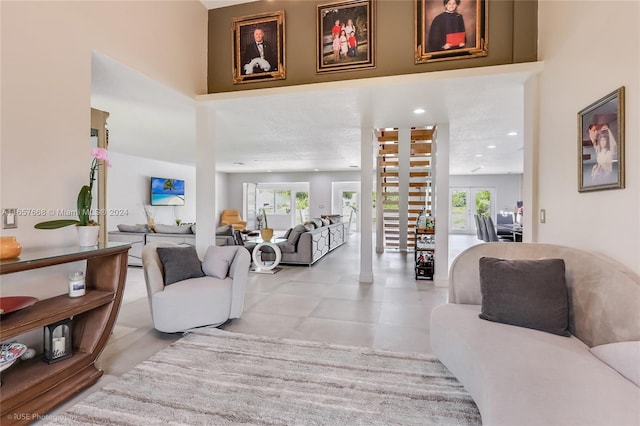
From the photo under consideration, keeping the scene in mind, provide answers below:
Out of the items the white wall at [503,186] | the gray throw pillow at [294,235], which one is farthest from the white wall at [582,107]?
the white wall at [503,186]

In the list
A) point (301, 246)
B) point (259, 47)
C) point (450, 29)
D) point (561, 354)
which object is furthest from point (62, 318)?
point (301, 246)

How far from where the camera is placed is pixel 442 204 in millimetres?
4695

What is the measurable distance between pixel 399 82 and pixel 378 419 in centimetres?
297

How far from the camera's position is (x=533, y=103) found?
2.94 m

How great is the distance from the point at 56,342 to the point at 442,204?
15.3 feet

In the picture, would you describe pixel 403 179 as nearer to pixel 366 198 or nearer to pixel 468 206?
pixel 366 198

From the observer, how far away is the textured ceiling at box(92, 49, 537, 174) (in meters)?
3.13

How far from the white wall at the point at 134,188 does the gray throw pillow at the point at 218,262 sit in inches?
220

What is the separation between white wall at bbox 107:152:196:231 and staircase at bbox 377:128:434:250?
261 inches

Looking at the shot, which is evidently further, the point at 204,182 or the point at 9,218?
the point at 204,182

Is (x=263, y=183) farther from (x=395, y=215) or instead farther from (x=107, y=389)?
(x=107, y=389)

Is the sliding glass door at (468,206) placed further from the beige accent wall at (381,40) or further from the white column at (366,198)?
the beige accent wall at (381,40)

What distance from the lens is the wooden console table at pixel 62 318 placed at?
169 cm

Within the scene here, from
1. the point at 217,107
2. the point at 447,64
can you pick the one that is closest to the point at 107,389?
the point at 217,107
